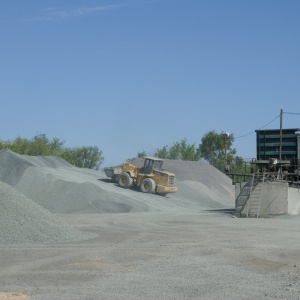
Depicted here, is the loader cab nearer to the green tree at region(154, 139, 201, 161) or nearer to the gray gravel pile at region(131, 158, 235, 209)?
the gray gravel pile at region(131, 158, 235, 209)

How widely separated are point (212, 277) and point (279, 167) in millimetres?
24739

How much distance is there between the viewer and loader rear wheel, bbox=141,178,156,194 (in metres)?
49.7

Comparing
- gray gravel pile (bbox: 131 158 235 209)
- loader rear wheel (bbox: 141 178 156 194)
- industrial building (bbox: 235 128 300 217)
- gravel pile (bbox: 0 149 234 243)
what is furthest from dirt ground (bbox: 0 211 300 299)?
gray gravel pile (bbox: 131 158 235 209)

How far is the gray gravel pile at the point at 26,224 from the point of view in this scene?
794 inches

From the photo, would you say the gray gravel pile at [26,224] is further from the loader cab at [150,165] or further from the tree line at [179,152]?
the tree line at [179,152]

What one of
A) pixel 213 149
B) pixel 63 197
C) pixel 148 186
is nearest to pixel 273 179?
pixel 63 197

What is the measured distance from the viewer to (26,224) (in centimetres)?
2106

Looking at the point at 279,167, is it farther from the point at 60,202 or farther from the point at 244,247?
the point at 244,247

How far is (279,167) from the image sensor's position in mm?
37094

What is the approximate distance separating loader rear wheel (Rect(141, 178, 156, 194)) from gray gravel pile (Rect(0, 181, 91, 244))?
87.1 feet

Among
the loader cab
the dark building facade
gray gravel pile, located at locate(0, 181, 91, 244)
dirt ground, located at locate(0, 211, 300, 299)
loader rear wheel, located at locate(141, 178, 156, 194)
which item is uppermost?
the dark building facade

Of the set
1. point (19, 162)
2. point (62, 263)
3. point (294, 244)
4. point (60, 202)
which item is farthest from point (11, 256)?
point (19, 162)

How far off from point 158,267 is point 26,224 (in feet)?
24.9

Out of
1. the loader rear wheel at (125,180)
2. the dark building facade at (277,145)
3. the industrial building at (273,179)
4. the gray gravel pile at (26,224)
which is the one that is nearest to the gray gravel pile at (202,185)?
the loader rear wheel at (125,180)
